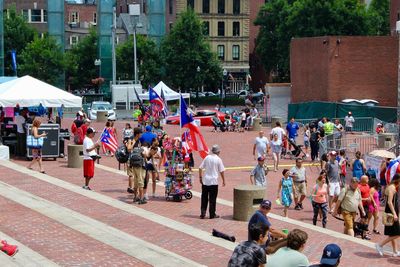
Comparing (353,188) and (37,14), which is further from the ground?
(37,14)

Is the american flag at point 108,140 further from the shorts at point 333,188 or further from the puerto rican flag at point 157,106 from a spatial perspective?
the shorts at point 333,188

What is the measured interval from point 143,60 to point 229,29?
70.6ft

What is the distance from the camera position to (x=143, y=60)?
70.2 metres

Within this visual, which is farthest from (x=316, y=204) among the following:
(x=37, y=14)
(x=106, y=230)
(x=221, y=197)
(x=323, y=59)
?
(x=37, y=14)

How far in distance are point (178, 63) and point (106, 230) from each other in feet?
194

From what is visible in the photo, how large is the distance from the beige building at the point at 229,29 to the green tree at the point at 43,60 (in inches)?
996

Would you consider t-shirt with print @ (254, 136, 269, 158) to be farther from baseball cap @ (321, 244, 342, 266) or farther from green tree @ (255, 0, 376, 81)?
green tree @ (255, 0, 376, 81)

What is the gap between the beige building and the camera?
8788cm

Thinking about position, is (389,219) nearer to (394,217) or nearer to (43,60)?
(394,217)

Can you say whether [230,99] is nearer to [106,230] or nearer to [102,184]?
[102,184]

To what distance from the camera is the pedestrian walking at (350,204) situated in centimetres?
1430

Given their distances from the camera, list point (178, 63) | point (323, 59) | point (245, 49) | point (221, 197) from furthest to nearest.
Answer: point (245, 49) → point (178, 63) → point (323, 59) → point (221, 197)

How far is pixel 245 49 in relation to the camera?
8975 cm

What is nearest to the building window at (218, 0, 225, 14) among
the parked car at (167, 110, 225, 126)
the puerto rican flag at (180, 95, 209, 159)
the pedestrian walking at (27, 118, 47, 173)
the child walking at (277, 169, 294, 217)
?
the parked car at (167, 110, 225, 126)
